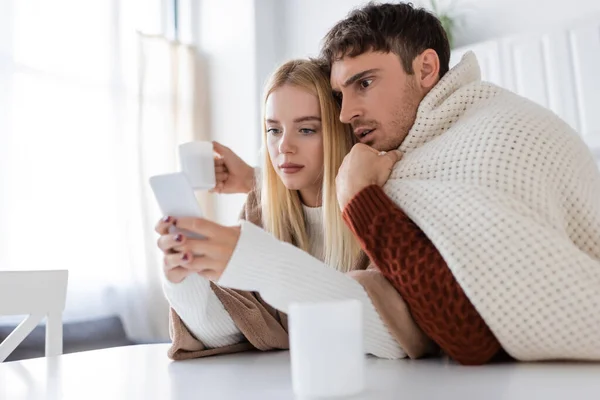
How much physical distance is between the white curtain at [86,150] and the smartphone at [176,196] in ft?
6.28

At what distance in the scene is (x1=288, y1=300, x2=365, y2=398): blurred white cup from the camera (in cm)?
50

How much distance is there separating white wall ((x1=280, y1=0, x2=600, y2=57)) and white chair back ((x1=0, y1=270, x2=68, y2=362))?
1654 millimetres

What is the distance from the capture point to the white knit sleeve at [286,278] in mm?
716

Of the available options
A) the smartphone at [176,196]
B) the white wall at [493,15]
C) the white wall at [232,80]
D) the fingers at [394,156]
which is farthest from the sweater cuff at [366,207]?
the white wall at [232,80]

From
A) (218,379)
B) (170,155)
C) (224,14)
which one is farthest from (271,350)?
(224,14)

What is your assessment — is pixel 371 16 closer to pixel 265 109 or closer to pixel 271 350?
pixel 265 109

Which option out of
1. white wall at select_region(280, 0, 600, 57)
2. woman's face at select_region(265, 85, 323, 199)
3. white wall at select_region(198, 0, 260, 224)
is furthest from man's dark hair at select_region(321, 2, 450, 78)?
white wall at select_region(198, 0, 260, 224)

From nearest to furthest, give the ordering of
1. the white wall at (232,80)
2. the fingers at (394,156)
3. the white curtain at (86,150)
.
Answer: the fingers at (394,156), the white curtain at (86,150), the white wall at (232,80)

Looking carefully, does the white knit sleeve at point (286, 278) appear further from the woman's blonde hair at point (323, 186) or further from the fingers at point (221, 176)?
the fingers at point (221, 176)

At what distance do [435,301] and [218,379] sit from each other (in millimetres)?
284

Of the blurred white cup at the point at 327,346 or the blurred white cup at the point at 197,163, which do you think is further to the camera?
the blurred white cup at the point at 197,163

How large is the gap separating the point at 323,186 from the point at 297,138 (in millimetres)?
121

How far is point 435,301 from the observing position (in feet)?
2.39

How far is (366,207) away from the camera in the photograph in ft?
2.60
